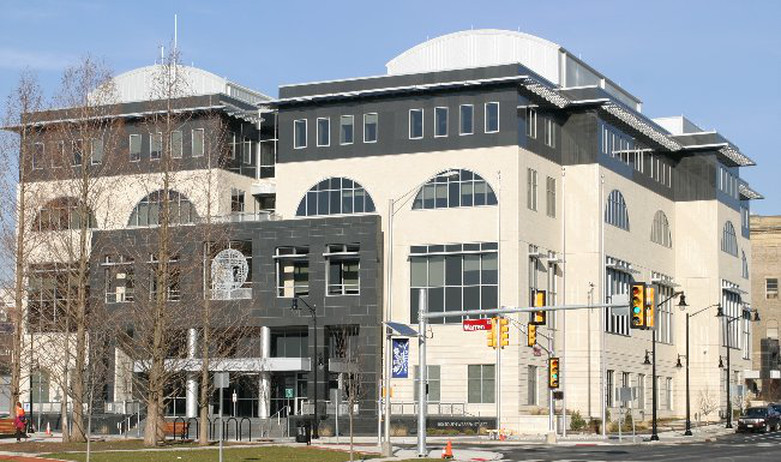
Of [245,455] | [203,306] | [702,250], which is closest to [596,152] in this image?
[702,250]

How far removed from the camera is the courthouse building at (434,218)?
89562 mm

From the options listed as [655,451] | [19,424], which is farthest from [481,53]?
[19,424]

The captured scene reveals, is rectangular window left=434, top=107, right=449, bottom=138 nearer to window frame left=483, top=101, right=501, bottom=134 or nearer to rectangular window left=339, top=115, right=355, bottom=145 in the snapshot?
window frame left=483, top=101, right=501, bottom=134

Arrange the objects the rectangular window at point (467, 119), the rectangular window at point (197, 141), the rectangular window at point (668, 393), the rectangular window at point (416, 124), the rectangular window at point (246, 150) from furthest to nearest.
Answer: the rectangular window at point (668, 393) → the rectangular window at point (246, 150) → the rectangular window at point (197, 141) → the rectangular window at point (416, 124) → the rectangular window at point (467, 119)

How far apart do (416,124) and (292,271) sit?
13030 millimetres

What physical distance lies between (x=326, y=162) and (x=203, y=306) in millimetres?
31216

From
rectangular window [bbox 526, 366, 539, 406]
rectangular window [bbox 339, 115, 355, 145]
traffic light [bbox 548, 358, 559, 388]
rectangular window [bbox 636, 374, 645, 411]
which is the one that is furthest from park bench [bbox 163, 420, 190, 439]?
rectangular window [bbox 636, 374, 645, 411]

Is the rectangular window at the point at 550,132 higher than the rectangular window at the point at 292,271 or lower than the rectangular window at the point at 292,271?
higher

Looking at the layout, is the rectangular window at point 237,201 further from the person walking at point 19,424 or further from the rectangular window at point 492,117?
the person walking at point 19,424

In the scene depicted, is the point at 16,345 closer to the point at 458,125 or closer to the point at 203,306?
the point at 203,306

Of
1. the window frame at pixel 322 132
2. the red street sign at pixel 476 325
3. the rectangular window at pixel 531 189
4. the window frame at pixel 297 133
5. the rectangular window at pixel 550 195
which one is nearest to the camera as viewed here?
the red street sign at pixel 476 325

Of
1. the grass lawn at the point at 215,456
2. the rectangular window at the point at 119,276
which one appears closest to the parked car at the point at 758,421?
the rectangular window at the point at 119,276

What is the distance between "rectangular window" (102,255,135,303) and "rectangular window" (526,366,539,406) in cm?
2595

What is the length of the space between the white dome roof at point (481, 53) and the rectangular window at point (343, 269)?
1571 cm
